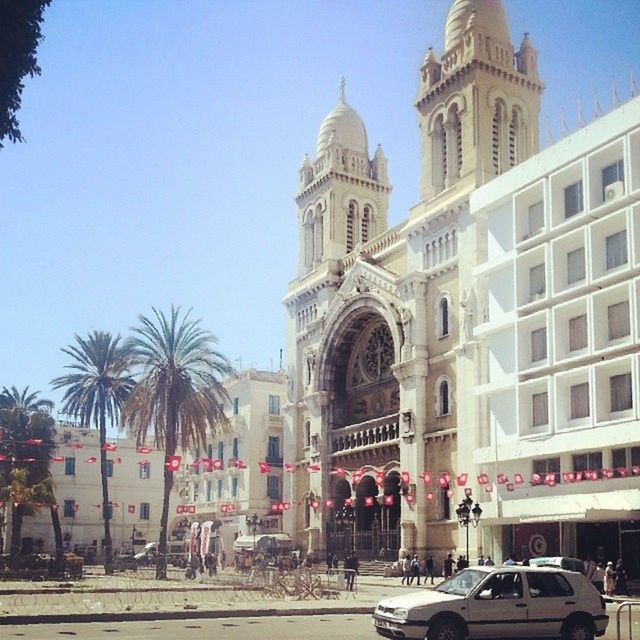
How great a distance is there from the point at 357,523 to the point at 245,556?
21.9ft

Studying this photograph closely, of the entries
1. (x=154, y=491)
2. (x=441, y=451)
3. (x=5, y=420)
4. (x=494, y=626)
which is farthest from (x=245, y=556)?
(x=494, y=626)

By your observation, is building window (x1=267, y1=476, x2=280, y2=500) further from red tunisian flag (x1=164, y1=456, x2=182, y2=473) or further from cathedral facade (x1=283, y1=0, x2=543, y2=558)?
red tunisian flag (x1=164, y1=456, x2=182, y2=473)

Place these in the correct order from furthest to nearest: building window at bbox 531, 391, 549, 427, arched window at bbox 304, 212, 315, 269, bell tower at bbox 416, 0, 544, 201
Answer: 1. arched window at bbox 304, 212, 315, 269
2. bell tower at bbox 416, 0, 544, 201
3. building window at bbox 531, 391, 549, 427

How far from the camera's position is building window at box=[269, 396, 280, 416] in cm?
7375

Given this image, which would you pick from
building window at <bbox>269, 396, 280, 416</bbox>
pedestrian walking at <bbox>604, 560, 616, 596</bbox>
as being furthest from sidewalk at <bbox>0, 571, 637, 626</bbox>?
building window at <bbox>269, 396, 280, 416</bbox>

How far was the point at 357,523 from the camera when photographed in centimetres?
5719

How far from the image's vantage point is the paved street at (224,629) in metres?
19.9

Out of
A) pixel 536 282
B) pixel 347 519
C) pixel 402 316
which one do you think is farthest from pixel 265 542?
pixel 536 282

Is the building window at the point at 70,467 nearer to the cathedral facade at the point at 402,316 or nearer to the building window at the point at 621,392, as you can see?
the cathedral facade at the point at 402,316

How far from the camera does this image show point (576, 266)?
41156 mm

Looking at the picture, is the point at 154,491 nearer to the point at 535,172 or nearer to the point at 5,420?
the point at 5,420

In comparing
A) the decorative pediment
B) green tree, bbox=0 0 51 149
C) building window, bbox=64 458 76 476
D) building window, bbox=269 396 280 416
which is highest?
the decorative pediment

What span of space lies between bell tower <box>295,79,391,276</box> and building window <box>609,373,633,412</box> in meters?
28.3

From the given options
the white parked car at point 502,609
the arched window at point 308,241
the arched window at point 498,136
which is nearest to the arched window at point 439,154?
the arched window at point 498,136
